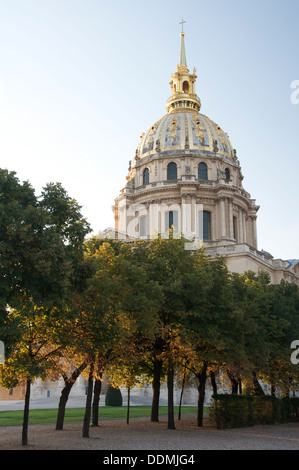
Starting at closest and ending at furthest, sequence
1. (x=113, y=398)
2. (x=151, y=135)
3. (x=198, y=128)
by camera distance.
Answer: (x=113, y=398), (x=198, y=128), (x=151, y=135)

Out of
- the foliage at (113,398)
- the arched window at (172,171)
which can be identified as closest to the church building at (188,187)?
the arched window at (172,171)

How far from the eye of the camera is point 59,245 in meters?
18.9

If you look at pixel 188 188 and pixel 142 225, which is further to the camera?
pixel 142 225

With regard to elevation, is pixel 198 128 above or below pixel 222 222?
above

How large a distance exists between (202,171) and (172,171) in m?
5.07

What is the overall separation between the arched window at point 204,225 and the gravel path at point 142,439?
180 feet

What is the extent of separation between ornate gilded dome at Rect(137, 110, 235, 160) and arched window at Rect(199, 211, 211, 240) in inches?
438

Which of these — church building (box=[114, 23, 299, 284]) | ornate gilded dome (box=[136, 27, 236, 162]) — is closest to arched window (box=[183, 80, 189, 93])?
ornate gilded dome (box=[136, 27, 236, 162])

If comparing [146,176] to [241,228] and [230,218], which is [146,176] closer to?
[230,218]

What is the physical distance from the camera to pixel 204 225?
8388 cm

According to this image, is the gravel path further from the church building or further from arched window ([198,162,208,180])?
arched window ([198,162,208,180])

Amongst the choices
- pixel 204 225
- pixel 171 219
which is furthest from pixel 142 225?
pixel 204 225
